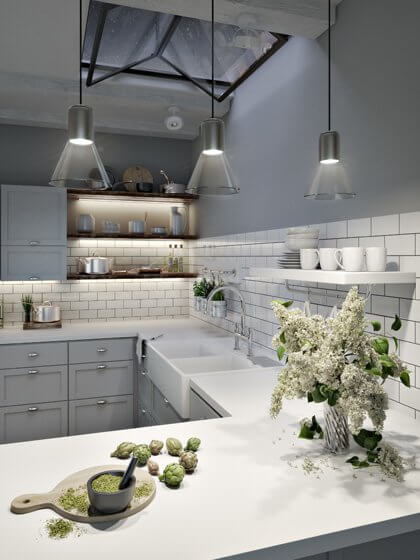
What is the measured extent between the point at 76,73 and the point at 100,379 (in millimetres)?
2448

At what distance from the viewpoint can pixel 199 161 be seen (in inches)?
68.6

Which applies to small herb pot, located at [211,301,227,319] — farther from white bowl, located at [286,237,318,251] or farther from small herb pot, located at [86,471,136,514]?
small herb pot, located at [86,471,136,514]

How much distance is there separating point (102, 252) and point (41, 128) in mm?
1301

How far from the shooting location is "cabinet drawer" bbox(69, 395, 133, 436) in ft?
12.7

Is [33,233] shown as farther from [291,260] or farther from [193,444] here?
[193,444]

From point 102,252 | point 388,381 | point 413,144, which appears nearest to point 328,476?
point 388,381

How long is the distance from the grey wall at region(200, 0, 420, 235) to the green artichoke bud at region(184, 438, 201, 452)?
123 cm

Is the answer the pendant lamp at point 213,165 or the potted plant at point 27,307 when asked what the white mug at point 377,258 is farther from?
the potted plant at point 27,307

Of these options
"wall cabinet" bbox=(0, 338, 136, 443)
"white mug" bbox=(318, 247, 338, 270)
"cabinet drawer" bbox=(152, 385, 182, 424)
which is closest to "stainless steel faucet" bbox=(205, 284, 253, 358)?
"cabinet drawer" bbox=(152, 385, 182, 424)

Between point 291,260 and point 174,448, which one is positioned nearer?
point 174,448

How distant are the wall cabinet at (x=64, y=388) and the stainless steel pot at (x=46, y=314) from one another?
47 cm

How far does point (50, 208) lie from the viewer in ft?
13.6

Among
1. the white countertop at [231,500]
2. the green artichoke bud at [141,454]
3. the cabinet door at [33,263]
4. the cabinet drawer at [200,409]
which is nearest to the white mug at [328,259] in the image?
the white countertop at [231,500]

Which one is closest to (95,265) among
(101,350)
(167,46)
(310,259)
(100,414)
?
(101,350)
